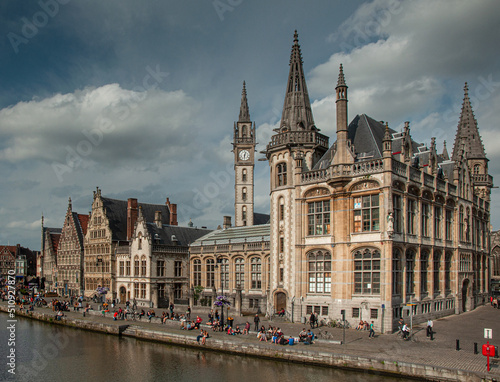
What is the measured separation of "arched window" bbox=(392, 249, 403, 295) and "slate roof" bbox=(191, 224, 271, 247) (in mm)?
17786

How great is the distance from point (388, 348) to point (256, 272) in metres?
24.1

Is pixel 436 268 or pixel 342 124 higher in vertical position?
pixel 342 124

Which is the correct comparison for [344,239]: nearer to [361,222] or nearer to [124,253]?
[361,222]

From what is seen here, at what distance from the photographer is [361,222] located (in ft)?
120

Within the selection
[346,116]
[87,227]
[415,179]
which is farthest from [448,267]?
[87,227]

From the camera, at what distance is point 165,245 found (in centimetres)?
6141

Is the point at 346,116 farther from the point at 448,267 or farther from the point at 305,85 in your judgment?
the point at 448,267

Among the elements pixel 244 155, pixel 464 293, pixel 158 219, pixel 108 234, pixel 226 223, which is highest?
pixel 244 155

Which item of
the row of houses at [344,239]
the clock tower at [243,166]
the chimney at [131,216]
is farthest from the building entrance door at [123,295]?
the clock tower at [243,166]

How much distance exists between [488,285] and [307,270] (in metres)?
33.1

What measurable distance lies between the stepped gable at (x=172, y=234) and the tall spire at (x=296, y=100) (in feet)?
85.5

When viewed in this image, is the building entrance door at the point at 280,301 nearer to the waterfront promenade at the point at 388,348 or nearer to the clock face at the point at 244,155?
the waterfront promenade at the point at 388,348

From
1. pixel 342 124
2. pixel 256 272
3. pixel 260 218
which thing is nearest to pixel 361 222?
pixel 342 124

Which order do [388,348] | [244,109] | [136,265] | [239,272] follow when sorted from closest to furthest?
1. [388,348]
2. [239,272]
3. [136,265]
4. [244,109]
